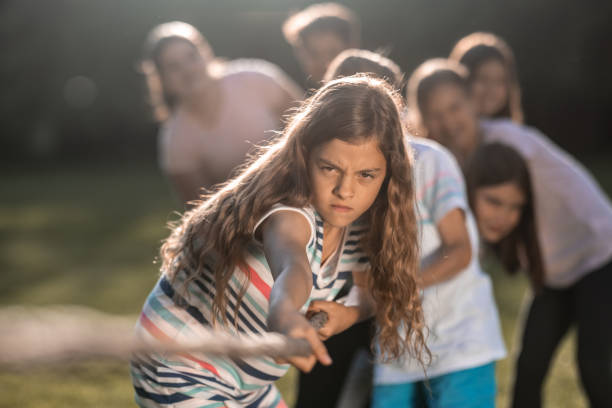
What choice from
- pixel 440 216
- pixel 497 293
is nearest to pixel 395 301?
pixel 440 216

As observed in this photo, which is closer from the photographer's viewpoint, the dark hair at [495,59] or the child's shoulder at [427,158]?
the child's shoulder at [427,158]

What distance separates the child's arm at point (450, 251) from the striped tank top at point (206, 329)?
0.40m

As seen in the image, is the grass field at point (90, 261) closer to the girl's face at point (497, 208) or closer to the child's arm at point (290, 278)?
the child's arm at point (290, 278)

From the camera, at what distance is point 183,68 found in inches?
136

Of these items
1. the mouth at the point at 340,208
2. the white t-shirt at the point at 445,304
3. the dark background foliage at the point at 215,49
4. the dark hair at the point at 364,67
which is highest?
the dark background foliage at the point at 215,49

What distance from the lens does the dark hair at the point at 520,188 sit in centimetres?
269

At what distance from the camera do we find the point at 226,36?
40.8 ft

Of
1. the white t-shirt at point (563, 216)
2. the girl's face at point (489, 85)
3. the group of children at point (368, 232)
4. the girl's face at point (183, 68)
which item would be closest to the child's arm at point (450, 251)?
the group of children at point (368, 232)

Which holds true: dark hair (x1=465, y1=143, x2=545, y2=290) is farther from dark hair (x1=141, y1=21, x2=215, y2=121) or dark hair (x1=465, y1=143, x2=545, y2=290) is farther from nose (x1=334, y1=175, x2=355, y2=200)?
dark hair (x1=141, y1=21, x2=215, y2=121)

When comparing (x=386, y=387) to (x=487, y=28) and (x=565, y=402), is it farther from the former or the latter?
(x=487, y=28)

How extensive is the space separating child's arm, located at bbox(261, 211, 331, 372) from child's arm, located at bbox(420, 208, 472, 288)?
615 mm

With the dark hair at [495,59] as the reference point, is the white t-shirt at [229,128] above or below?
above

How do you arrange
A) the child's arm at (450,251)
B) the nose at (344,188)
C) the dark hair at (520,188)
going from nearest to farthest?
the nose at (344,188), the child's arm at (450,251), the dark hair at (520,188)

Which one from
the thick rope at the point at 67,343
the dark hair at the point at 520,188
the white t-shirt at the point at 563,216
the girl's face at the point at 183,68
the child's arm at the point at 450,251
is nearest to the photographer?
the thick rope at the point at 67,343
